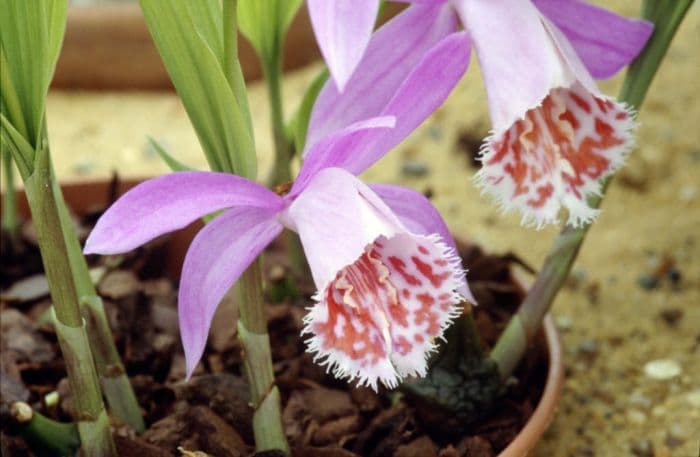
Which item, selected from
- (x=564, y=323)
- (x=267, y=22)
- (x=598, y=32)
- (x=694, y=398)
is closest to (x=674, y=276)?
(x=564, y=323)

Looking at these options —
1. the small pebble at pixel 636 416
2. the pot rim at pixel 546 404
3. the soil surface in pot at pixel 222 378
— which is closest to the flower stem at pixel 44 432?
the soil surface in pot at pixel 222 378

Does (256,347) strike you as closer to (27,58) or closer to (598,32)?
(27,58)

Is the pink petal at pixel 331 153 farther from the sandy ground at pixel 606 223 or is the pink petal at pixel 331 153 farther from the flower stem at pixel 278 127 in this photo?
the sandy ground at pixel 606 223

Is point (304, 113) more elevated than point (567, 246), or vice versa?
point (304, 113)

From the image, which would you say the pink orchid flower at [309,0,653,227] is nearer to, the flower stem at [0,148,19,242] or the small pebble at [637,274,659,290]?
the flower stem at [0,148,19,242]

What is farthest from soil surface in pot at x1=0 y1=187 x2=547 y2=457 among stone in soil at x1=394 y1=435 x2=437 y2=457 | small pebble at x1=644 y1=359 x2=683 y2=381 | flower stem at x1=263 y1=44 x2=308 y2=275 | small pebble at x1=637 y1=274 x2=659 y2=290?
small pebble at x1=637 y1=274 x2=659 y2=290

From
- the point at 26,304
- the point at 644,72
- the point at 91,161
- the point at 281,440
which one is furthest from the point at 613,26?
the point at 91,161

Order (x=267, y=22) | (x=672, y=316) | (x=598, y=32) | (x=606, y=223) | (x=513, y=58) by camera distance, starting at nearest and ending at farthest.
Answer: (x=513, y=58), (x=598, y=32), (x=267, y=22), (x=672, y=316), (x=606, y=223)
